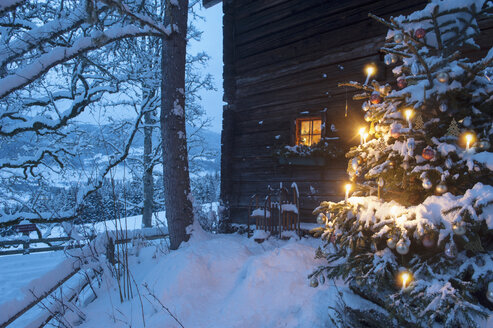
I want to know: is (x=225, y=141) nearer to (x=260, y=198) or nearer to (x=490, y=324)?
(x=260, y=198)

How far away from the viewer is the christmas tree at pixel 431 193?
1.73 m

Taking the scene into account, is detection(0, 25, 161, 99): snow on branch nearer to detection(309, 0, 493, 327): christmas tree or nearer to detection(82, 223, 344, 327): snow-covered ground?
detection(82, 223, 344, 327): snow-covered ground

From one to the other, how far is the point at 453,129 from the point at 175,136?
4.05 meters

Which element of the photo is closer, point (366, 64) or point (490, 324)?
point (490, 324)

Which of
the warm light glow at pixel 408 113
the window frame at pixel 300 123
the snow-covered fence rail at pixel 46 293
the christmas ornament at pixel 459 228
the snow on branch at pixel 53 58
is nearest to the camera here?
the christmas ornament at pixel 459 228

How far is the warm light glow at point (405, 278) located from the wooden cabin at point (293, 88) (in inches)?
104

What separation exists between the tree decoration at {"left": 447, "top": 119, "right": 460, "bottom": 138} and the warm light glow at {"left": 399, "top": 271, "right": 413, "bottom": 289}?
4.00 feet

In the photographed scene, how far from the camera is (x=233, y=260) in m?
3.56

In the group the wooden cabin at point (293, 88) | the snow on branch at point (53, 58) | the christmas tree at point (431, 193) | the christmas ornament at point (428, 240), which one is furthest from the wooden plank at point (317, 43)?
the christmas ornament at point (428, 240)

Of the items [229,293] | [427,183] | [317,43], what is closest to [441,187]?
[427,183]

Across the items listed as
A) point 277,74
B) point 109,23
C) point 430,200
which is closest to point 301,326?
point 430,200

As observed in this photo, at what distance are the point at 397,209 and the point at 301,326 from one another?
1319 mm

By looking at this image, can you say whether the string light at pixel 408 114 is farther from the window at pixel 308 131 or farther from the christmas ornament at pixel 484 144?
the window at pixel 308 131

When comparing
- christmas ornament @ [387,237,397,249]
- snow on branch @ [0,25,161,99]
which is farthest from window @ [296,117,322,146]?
snow on branch @ [0,25,161,99]
